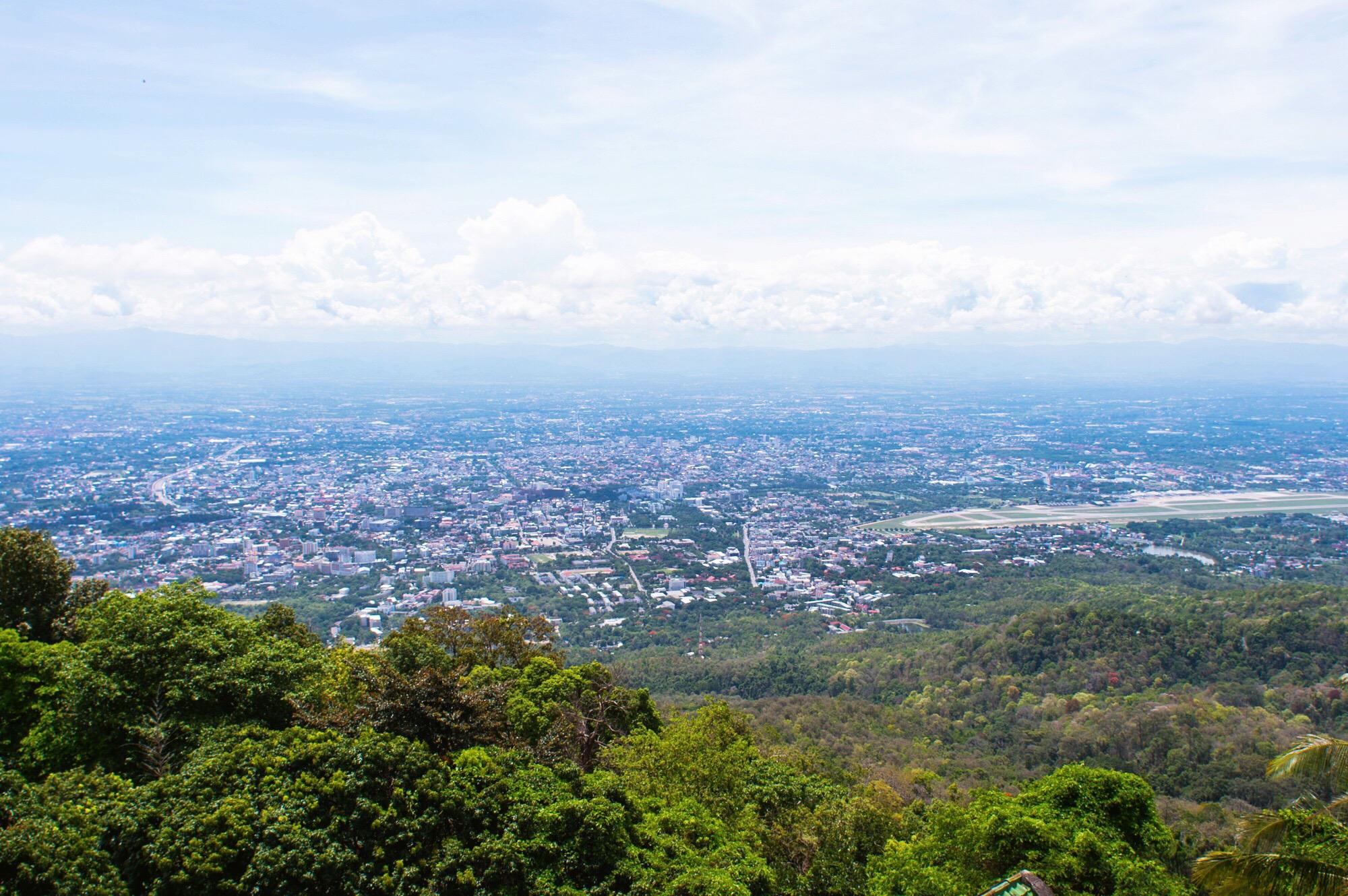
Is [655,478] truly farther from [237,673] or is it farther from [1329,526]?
[237,673]

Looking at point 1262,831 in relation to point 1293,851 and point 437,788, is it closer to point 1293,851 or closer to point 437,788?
point 1293,851

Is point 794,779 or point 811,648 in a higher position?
point 794,779

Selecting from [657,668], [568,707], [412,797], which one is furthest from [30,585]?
[657,668]

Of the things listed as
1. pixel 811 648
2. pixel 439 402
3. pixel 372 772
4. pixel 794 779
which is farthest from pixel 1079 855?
pixel 439 402

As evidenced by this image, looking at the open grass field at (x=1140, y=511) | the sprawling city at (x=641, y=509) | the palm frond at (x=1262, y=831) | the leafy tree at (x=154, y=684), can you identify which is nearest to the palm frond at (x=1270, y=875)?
the palm frond at (x=1262, y=831)

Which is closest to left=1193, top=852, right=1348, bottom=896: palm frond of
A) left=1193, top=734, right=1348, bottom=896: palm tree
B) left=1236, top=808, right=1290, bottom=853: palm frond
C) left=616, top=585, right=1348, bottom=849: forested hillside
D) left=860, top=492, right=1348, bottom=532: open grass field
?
left=1193, top=734, right=1348, bottom=896: palm tree

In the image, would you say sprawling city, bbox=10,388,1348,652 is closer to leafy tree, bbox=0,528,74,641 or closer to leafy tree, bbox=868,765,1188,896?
leafy tree, bbox=0,528,74,641
